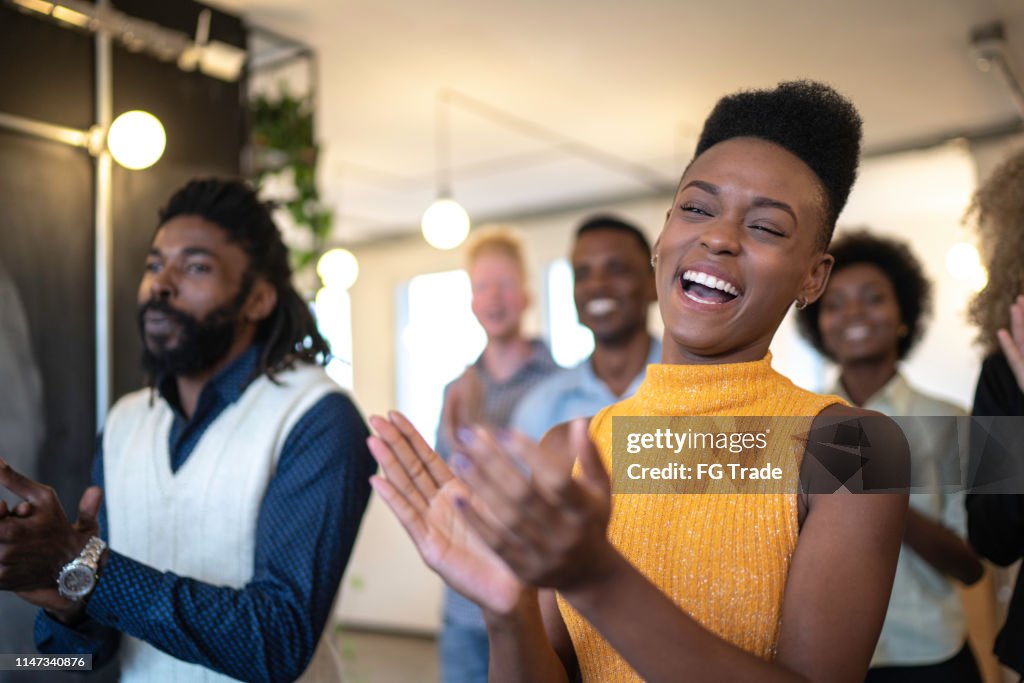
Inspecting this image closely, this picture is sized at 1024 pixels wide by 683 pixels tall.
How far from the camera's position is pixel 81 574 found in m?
1.41

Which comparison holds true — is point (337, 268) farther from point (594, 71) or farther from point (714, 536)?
point (714, 536)

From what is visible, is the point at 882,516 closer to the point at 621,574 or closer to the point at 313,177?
the point at 621,574

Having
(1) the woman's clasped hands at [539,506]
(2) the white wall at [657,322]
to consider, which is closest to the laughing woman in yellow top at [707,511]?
(1) the woman's clasped hands at [539,506]

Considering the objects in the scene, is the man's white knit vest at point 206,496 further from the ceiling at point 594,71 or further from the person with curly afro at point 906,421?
the ceiling at point 594,71

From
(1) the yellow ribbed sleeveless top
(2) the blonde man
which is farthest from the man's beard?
(2) the blonde man

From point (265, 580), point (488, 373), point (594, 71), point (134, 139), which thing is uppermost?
point (594, 71)

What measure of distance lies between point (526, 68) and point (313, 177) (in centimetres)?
140

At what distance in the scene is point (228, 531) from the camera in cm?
167

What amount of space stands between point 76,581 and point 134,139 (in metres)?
1.79

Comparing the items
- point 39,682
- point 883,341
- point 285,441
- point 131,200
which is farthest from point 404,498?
point 131,200

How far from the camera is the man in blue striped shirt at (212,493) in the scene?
4.70ft

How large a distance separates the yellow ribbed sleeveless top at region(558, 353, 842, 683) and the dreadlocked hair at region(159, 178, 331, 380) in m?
0.94

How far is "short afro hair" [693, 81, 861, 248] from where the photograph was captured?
1.21m

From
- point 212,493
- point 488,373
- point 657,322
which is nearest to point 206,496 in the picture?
point 212,493
